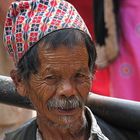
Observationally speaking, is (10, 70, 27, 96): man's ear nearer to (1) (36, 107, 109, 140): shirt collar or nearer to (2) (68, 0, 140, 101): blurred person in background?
(1) (36, 107, 109, 140): shirt collar

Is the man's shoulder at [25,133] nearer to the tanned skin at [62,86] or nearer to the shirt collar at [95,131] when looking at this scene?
the tanned skin at [62,86]

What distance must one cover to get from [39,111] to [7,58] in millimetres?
1697

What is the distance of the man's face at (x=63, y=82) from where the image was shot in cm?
223

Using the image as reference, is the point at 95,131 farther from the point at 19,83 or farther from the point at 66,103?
the point at 19,83

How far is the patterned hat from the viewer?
2.26 meters

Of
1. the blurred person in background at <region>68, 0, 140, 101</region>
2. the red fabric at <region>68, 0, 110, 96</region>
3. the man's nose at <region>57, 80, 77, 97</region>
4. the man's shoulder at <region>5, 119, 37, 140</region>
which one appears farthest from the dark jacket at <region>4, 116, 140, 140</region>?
the red fabric at <region>68, 0, 110, 96</region>

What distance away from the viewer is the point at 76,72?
2242 mm

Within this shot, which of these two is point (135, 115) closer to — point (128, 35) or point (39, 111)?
point (39, 111)

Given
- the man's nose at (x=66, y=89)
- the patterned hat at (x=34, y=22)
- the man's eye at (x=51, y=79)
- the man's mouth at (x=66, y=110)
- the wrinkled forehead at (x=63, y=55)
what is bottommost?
the man's mouth at (x=66, y=110)

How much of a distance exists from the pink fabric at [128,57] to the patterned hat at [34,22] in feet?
6.91

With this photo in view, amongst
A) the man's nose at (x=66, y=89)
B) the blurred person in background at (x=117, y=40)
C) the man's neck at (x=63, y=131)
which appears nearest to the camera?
the man's nose at (x=66, y=89)

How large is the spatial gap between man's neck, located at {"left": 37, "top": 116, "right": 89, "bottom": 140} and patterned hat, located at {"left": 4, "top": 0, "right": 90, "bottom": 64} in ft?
0.89

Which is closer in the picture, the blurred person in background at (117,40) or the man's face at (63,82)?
the man's face at (63,82)

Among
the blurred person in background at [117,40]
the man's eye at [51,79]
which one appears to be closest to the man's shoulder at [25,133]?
the man's eye at [51,79]
